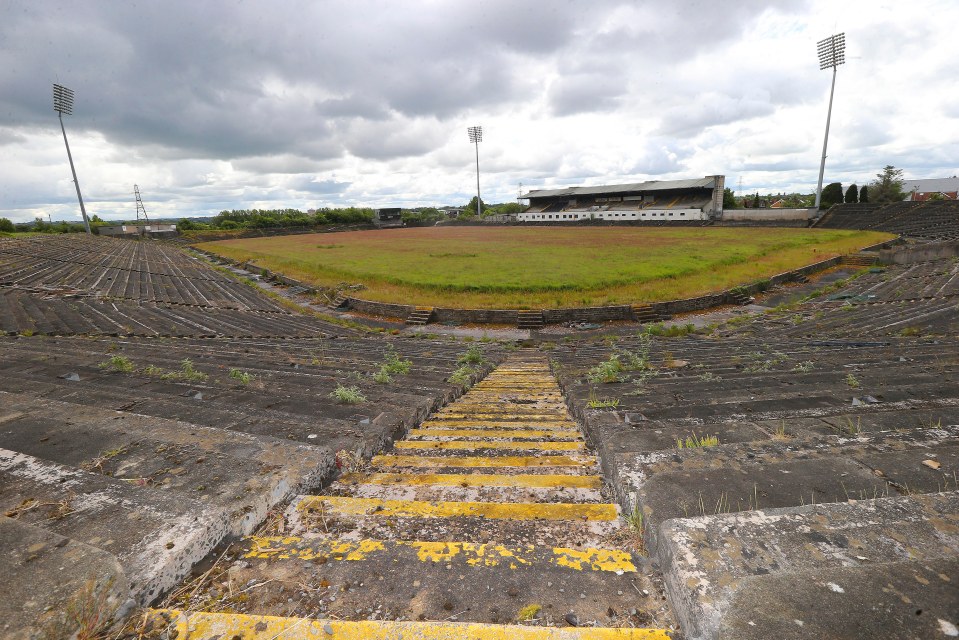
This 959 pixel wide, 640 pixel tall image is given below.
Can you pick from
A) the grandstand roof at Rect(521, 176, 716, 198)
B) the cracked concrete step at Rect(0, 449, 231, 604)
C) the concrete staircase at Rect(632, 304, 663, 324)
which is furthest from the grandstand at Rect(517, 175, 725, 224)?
the cracked concrete step at Rect(0, 449, 231, 604)

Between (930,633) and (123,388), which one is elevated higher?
(930,633)

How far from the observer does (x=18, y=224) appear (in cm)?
6538

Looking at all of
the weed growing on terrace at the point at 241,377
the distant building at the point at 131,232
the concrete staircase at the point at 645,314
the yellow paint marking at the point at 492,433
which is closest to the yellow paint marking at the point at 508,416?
the yellow paint marking at the point at 492,433

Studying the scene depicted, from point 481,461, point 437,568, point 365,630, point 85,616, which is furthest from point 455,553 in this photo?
point 481,461

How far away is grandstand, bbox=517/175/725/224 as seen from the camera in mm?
66562

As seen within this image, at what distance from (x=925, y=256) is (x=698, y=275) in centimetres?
1341

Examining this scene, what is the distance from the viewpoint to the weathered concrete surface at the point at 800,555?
1.46m

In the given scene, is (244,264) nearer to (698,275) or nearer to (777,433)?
(698,275)

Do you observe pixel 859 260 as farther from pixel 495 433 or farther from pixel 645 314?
pixel 495 433

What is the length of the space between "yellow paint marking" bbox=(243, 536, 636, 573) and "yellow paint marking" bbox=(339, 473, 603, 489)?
82 cm

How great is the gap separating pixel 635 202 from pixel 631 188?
3512 mm

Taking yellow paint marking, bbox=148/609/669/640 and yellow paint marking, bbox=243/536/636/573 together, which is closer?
yellow paint marking, bbox=148/609/669/640

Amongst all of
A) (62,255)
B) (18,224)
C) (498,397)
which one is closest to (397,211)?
(18,224)

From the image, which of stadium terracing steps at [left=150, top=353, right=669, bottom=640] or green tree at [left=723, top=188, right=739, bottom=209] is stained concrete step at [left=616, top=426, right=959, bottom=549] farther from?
green tree at [left=723, top=188, right=739, bottom=209]
